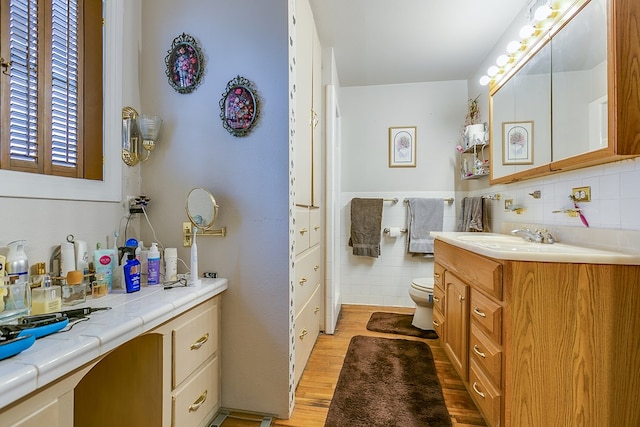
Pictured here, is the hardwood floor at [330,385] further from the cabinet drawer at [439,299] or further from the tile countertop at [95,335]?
the tile countertop at [95,335]

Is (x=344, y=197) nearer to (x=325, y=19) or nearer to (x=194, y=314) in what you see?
(x=325, y=19)

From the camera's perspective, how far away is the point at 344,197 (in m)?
3.42

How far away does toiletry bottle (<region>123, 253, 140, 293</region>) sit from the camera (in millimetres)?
1289

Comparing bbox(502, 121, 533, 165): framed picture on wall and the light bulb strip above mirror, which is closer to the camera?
the light bulb strip above mirror

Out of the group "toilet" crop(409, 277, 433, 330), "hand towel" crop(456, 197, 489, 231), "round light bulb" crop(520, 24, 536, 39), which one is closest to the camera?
"round light bulb" crop(520, 24, 536, 39)

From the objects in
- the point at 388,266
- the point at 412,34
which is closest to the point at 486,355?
the point at 388,266

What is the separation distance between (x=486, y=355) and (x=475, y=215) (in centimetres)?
155

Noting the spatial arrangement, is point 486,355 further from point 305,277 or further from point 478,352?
point 305,277

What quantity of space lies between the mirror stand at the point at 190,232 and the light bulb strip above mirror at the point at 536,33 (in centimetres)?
207

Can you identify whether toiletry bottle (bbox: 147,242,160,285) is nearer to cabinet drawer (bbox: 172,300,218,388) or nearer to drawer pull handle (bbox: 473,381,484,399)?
cabinet drawer (bbox: 172,300,218,388)

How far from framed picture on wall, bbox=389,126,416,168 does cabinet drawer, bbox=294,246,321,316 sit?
1.56 m

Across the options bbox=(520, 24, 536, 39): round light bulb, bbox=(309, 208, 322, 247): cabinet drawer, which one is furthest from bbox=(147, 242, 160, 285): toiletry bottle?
bbox=(520, 24, 536, 39): round light bulb

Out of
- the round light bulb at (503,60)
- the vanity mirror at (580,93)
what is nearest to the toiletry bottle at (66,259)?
the vanity mirror at (580,93)

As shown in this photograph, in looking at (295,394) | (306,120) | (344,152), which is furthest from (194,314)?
(344,152)
